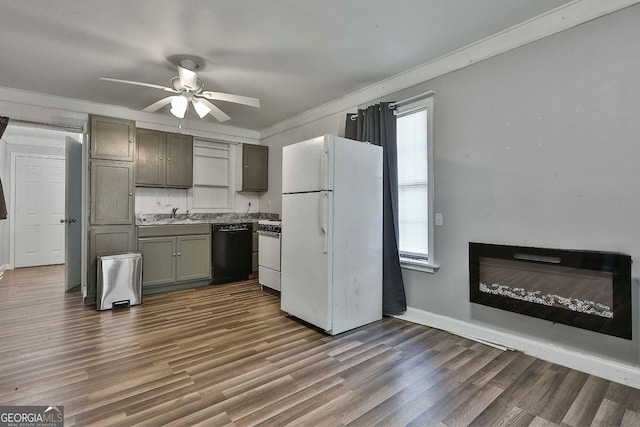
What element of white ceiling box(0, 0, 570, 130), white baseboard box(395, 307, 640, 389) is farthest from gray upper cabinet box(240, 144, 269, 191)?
white baseboard box(395, 307, 640, 389)

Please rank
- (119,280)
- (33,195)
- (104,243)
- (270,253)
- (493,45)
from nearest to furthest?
(493,45)
(119,280)
(104,243)
(270,253)
(33,195)

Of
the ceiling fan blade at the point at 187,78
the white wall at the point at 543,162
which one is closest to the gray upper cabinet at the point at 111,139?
the ceiling fan blade at the point at 187,78

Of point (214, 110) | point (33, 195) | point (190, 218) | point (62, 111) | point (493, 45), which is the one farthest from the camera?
point (33, 195)

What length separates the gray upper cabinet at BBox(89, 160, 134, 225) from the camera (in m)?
3.94

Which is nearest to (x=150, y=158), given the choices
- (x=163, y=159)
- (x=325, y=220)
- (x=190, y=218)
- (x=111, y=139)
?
(x=163, y=159)

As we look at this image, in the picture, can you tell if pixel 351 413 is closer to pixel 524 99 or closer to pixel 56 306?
pixel 524 99


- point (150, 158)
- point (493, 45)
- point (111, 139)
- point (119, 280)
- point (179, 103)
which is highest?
point (493, 45)

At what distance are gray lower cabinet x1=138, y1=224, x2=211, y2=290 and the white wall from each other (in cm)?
324

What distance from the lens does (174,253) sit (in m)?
4.48

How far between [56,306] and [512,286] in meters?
4.93

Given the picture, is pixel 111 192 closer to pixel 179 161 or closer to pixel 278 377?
pixel 179 161

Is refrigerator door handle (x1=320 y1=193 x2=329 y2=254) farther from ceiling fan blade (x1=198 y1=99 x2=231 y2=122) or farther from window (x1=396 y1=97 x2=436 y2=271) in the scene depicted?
ceiling fan blade (x1=198 y1=99 x2=231 y2=122)

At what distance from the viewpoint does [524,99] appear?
2.54 metres

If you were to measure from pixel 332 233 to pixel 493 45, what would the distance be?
2.19 m
